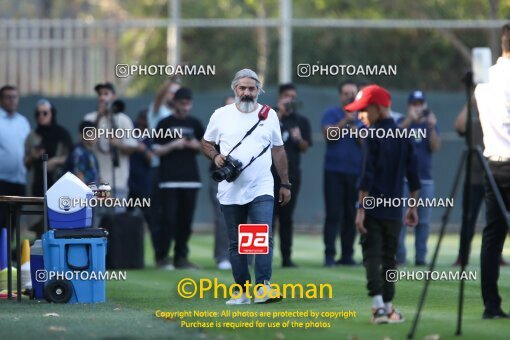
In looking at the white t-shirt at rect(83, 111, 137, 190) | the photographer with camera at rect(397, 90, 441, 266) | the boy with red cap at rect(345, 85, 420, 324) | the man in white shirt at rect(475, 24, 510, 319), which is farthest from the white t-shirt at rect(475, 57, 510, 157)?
the white t-shirt at rect(83, 111, 137, 190)

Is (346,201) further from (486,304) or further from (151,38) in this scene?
(151,38)

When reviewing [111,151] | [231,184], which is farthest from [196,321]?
[111,151]

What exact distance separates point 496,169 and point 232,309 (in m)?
2.60

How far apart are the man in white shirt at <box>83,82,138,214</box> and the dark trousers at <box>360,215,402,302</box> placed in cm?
804

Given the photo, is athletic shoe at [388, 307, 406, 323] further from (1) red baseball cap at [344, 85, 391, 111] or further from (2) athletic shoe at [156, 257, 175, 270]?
(2) athletic shoe at [156, 257, 175, 270]

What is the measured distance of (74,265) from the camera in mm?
14164

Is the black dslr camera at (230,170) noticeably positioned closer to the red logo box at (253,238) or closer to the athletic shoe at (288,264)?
the red logo box at (253,238)

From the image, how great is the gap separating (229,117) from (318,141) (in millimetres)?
12911

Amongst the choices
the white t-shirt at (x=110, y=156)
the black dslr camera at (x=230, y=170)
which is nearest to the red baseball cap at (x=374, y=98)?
the black dslr camera at (x=230, y=170)

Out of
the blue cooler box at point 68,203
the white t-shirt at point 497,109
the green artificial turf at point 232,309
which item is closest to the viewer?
the green artificial turf at point 232,309

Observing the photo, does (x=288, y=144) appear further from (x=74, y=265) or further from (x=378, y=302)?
(x=378, y=302)

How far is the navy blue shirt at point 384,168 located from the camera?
11633 millimetres

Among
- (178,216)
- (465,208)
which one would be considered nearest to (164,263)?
(178,216)

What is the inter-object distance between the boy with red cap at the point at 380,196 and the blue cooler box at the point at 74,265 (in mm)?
3346
